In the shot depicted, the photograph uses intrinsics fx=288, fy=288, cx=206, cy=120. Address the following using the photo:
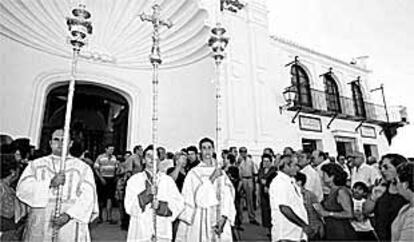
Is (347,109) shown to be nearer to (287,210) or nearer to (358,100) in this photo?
(358,100)

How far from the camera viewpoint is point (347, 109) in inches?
493

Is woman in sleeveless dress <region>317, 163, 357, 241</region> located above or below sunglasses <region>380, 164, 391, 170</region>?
below

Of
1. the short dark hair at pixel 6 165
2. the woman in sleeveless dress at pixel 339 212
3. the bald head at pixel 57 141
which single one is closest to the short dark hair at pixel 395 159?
the woman in sleeveless dress at pixel 339 212

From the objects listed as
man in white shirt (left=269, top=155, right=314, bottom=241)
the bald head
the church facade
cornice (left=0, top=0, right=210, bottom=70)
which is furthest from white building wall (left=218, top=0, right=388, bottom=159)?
the bald head

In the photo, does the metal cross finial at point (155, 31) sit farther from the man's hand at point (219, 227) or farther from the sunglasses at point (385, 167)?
the sunglasses at point (385, 167)

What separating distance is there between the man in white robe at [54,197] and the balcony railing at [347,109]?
24.6ft

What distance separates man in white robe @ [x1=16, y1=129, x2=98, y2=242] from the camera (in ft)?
8.04

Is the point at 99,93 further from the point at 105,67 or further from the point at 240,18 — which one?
the point at 240,18

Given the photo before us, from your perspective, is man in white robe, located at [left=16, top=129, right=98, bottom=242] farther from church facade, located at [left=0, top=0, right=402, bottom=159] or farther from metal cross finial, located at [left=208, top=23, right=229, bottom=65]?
church facade, located at [left=0, top=0, right=402, bottom=159]

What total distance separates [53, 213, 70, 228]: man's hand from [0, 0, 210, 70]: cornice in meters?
5.06

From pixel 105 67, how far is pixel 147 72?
3.40 feet

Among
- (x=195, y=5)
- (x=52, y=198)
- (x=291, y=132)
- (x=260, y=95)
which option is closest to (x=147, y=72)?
Answer: (x=195, y=5)

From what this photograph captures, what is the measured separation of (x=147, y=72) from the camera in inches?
293

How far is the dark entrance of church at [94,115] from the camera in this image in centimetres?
714
